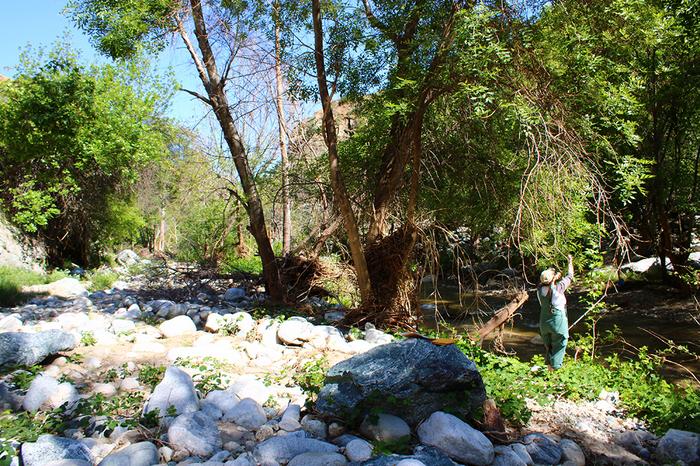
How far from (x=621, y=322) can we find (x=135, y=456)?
11563mm

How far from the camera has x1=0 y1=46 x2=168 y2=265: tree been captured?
1198cm

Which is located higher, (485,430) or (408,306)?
(408,306)

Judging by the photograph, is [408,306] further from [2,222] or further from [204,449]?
[2,222]

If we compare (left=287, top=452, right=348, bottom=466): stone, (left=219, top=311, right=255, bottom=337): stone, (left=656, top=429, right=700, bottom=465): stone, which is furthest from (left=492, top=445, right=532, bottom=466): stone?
(left=219, top=311, right=255, bottom=337): stone

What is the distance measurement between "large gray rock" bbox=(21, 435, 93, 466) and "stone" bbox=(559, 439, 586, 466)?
325 centimetres

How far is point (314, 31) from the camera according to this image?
7.01 m

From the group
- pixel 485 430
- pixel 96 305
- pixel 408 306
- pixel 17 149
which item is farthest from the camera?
pixel 17 149

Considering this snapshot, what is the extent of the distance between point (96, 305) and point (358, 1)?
608 centimetres

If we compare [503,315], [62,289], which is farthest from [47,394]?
[62,289]

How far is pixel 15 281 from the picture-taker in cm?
988

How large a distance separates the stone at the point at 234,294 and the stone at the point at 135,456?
19.5 ft

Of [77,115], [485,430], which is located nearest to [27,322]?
[485,430]

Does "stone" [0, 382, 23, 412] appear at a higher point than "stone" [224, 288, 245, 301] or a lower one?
lower

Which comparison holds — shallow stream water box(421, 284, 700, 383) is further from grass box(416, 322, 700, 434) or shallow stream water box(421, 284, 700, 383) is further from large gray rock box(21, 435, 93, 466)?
large gray rock box(21, 435, 93, 466)
